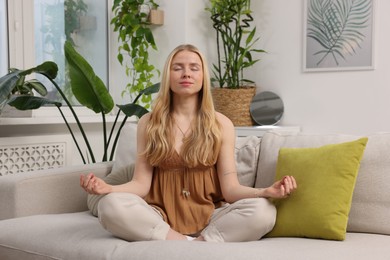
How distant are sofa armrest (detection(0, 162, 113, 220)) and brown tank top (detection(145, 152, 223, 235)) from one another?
0.48 m

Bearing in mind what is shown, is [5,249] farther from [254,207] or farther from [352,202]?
[352,202]

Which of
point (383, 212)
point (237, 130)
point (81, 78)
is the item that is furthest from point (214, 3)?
point (383, 212)

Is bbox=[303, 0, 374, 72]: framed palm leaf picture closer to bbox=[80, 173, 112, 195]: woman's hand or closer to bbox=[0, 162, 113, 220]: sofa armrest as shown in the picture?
bbox=[0, 162, 113, 220]: sofa armrest

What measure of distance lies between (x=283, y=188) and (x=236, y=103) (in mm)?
2100

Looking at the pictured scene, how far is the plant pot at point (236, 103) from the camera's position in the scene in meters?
3.90

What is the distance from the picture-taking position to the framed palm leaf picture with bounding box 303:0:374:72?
3.59 metres

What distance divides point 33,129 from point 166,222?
69.9 inches

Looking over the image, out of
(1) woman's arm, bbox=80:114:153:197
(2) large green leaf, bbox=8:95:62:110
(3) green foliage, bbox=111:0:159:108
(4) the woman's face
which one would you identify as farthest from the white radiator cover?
(4) the woman's face

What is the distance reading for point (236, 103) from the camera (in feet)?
12.8

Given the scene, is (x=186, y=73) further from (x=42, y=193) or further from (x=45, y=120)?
(x=45, y=120)

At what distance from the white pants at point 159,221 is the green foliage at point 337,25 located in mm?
2119

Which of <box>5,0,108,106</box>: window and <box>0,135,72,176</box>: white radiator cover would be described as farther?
<box>5,0,108,106</box>: window

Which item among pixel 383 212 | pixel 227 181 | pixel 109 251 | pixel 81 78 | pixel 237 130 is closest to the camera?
pixel 109 251

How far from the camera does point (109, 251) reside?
5.79 feet
